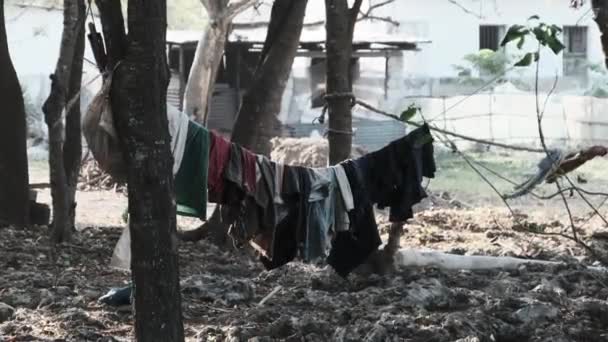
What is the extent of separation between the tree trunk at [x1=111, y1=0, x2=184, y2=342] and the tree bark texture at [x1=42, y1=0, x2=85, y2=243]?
456 cm

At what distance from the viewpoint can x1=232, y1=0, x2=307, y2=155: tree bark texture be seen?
8.85 m

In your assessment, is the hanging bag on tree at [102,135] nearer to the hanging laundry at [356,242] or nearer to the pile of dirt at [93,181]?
the hanging laundry at [356,242]

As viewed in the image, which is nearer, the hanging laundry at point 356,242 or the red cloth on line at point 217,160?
the red cloth on line at point 217,160

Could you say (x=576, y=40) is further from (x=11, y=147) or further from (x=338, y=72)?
(x=338, y=72)

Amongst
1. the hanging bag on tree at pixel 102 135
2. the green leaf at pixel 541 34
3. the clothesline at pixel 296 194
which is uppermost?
the green leaf at pixel 541 34

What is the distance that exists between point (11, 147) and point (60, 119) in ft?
5.80

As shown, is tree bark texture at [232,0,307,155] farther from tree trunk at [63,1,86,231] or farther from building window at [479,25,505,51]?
building window at [479,25,505,51]

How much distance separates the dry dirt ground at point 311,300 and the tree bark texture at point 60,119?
243mm

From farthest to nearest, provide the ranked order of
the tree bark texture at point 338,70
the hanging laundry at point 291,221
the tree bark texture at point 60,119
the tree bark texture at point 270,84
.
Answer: the tree bark texture at point 270,84 → the tree bark texture at point 60,119 → the tree bark texture at point 338,70 → the hanging laundry at point 291,221

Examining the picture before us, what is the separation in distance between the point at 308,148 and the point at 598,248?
6.26 m

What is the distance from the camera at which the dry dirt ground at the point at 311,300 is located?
16.4 feet

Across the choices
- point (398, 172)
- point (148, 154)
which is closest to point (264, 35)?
point (398, 172)

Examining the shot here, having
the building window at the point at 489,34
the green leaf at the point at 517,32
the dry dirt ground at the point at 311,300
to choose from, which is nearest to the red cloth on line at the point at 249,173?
the dry dirt ground at the point at 311,300

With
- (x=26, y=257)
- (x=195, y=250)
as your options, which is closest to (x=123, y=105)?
(x=26, y=257)
